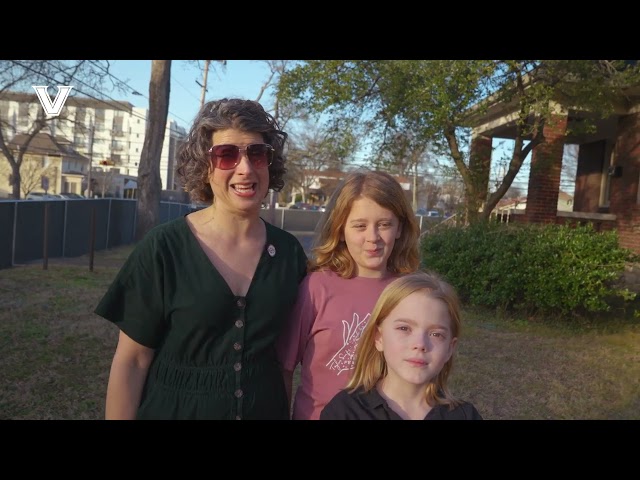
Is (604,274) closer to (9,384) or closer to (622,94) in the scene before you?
(622,94)

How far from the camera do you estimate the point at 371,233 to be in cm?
197

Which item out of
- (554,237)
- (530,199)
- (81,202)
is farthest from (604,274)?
(81,202)

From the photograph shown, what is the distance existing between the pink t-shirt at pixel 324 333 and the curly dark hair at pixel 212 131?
462 mm

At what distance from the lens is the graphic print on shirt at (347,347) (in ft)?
6.25

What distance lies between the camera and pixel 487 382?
513 centimetres

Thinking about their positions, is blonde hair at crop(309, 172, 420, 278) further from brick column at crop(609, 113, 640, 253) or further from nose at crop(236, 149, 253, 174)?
brick column at crop(609, 113, 640, 253)

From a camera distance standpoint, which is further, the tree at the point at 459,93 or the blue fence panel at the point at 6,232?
the blue fence panel at the point at 6,232

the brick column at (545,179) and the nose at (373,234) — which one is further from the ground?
the brick column at (545,179)

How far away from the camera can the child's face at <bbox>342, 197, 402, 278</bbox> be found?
77.5 inches

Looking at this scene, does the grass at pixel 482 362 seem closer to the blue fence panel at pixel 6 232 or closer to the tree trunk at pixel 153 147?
the blue fence panel at pixel 6 232

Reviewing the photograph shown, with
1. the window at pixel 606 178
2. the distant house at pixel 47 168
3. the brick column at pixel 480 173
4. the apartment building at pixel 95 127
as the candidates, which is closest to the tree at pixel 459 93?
the brick column at pixel 480 173

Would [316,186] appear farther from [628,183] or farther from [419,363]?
[419,363]

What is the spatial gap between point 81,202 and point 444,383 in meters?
13.3
